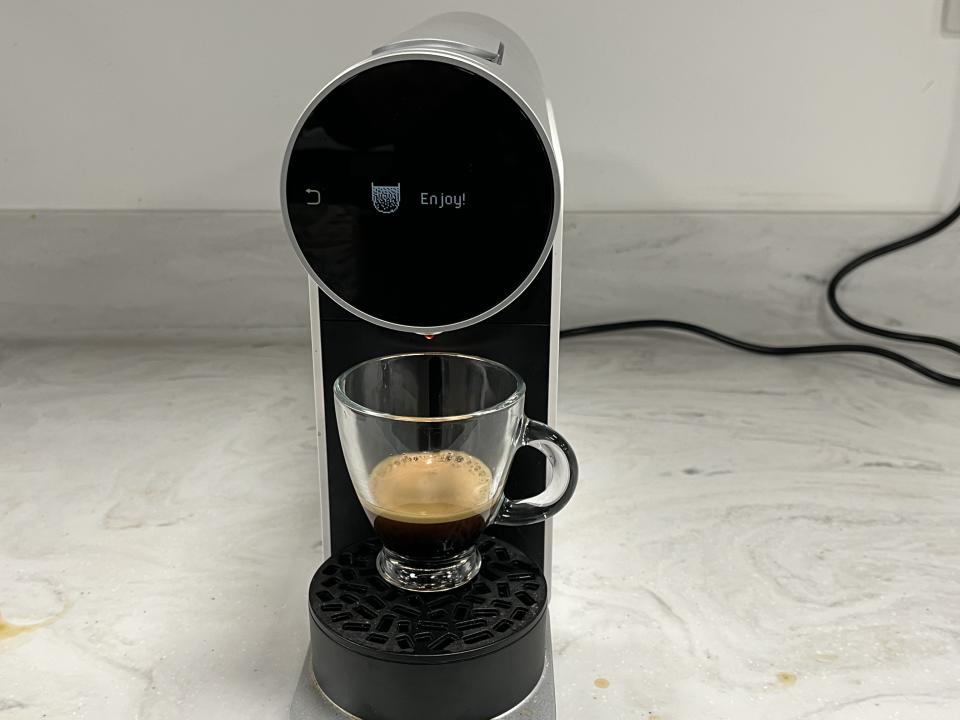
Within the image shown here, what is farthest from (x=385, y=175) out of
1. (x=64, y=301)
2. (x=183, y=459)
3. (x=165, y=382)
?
(x=64, y=301)

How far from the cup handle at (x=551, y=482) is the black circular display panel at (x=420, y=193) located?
0.08 meters

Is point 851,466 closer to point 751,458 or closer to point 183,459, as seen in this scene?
point 751,458

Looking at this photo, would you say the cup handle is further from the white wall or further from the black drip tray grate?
the white wall

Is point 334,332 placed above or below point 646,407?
above

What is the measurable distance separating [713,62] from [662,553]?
51 centimetres

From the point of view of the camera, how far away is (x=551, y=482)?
0.45 meters

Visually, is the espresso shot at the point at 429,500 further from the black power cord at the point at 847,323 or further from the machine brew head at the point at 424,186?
the black power cord at the point at 847,323

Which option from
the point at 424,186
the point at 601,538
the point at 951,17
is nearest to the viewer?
the point at 424,186

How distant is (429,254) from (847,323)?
653 mm

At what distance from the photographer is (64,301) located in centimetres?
91

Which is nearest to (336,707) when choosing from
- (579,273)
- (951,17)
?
(579,273)

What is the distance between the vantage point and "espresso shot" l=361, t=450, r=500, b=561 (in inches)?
16.3

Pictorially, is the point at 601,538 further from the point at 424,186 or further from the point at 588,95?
the point at 588,95

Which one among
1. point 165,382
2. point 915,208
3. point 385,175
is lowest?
point 165,382
